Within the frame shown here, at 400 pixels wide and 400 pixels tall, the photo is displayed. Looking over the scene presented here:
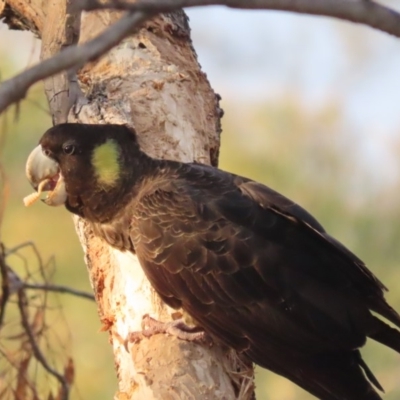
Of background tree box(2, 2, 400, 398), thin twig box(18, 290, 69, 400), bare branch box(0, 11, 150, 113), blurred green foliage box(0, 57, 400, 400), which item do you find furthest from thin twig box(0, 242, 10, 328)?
blurred green foliage box(0, 57, 400, 400)

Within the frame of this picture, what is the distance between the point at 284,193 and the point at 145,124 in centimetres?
589

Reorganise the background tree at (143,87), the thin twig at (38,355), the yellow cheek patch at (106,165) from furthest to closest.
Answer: the background tree at (143,87) → the yellow cheek patch at (106,165) → the thin twig at (38,355)

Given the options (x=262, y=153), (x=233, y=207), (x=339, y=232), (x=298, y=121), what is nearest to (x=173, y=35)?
(x=233, y=207)

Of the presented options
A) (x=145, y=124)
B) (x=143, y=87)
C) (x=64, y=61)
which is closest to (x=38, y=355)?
(x=145, y=124)

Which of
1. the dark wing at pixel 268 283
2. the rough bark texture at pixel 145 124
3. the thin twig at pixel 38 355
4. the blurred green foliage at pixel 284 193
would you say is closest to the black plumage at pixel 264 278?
the dark wing at pixel 268 283

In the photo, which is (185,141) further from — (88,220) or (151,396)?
(151,396)

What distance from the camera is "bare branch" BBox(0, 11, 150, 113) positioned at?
1.29 meters

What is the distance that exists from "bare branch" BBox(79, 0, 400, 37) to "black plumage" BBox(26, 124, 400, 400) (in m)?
1.58

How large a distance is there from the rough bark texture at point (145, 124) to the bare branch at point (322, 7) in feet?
5.28

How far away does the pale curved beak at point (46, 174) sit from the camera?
3184 millimetres

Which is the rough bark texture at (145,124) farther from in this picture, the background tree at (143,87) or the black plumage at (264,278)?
the black plumage at (264,278)

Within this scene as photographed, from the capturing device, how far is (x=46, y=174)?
3201 mm

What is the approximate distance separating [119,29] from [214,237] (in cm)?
158

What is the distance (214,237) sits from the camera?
2857 millimetres
